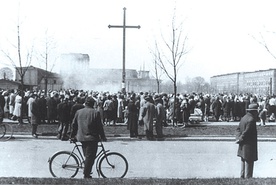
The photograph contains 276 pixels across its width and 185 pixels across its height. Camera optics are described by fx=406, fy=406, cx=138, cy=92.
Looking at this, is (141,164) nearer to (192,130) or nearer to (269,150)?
(269,150)

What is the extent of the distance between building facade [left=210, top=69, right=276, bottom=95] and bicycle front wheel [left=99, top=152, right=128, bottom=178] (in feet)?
273

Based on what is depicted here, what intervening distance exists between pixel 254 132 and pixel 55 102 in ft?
47.4

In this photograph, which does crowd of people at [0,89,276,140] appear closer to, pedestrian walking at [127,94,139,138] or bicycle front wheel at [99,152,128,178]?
pedestrian walking at [127,94,139,138]

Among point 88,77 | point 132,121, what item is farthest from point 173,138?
point 88,77

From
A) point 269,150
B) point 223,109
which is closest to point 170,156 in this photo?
point 269,150

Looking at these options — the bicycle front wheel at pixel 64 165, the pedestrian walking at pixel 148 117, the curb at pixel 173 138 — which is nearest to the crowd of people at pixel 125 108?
the pedestrian walking at pixel 148 117

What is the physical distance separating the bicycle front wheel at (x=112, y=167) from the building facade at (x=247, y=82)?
83123 mm

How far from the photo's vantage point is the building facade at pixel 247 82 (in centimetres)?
9894

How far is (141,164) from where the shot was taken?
1068 centimetres

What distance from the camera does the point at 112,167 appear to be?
8.96 m

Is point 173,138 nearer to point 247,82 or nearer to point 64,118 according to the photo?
point 64,118

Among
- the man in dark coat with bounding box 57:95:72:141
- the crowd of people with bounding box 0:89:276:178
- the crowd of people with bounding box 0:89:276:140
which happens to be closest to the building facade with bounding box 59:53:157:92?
the crowd of people with bounding box 0:89:276:140

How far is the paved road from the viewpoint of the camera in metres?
9.67

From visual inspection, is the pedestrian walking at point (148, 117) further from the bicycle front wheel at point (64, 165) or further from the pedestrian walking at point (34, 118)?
the bicycle front wheel at point (64, 165)
